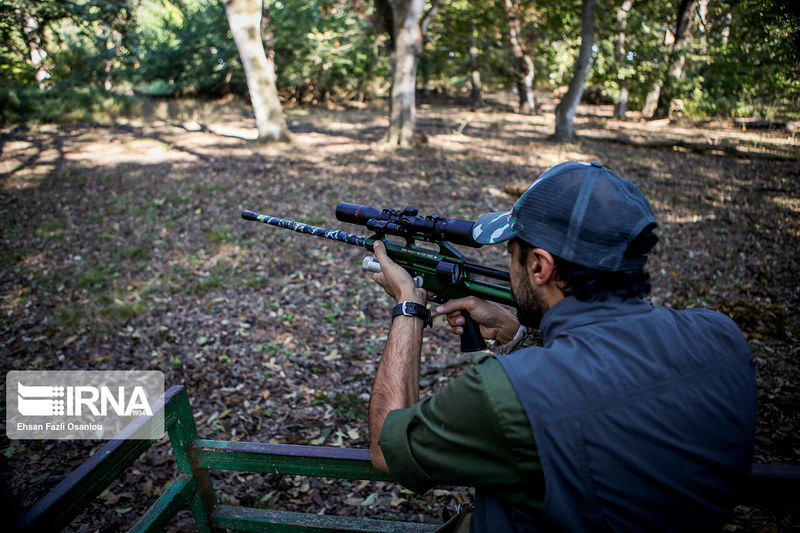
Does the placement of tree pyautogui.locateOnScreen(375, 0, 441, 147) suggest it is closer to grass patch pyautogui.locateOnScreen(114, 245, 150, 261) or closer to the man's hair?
grass patch pyautogui.locateOnScreen(114, 245, 150, 261)

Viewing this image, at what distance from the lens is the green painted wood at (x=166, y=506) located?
6.95 feet

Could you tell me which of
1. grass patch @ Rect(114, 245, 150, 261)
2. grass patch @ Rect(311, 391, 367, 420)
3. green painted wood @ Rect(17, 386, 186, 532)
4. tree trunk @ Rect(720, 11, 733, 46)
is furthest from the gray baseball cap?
tree trunk @ Rect(720, 11, 733, 46)

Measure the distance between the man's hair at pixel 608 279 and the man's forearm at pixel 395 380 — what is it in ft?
2.44

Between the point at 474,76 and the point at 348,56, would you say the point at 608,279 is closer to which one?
the point at 348,56

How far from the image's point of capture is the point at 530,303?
5.89 feet

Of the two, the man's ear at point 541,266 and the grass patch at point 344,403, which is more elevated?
the man's ear at point 541,266

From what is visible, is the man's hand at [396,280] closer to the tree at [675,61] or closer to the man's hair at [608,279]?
the man's hair at [608,279]

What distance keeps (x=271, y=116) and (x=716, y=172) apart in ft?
41.6

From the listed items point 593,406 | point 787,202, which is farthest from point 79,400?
point 787,202

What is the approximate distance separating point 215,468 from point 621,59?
88.0 ft

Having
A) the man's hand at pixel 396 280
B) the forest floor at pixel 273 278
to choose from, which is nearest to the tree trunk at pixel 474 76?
the forest floor at pixel 273 278

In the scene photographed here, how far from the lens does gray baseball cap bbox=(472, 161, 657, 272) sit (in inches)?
60.7

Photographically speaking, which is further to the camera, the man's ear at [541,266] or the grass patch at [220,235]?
the grass patch at [220,235]

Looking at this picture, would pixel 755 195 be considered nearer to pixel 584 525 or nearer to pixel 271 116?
pixel 584 525
